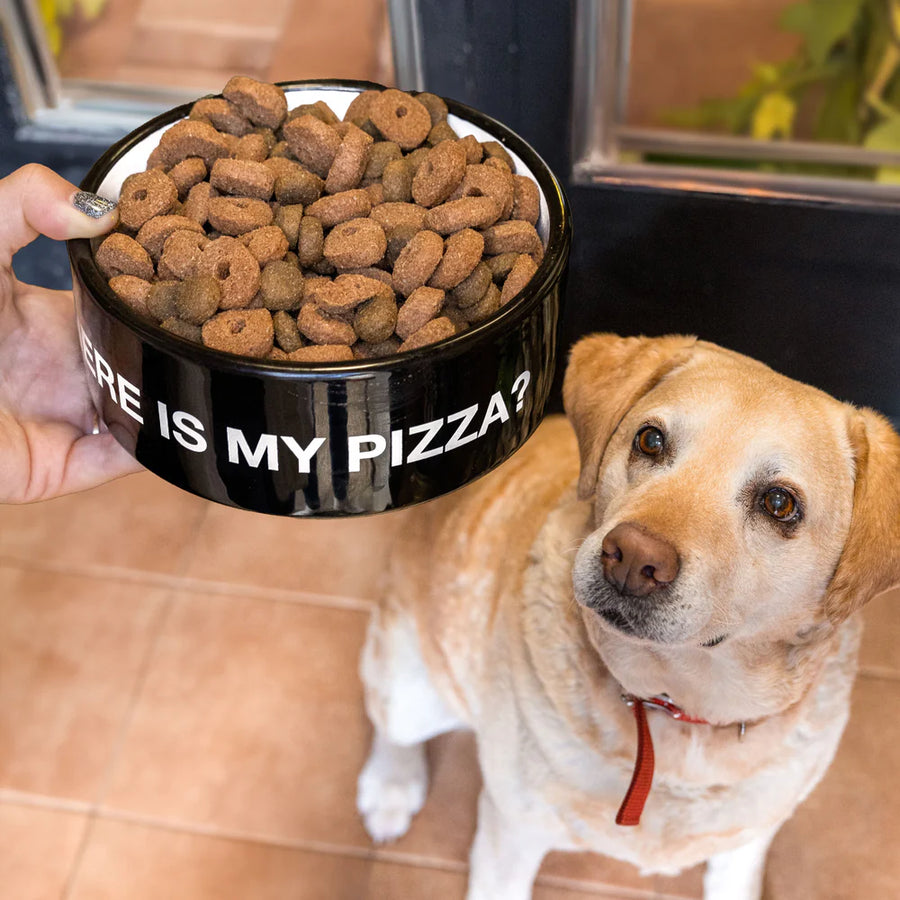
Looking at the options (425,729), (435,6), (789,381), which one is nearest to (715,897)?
(425,729)

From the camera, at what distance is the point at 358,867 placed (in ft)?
6.26

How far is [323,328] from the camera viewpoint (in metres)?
1.12

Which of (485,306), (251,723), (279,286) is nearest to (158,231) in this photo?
(279,286)

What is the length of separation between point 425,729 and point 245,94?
3.59 feet

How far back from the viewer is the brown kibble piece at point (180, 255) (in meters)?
1.15

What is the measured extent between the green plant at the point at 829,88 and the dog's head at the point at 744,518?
3.08 feet

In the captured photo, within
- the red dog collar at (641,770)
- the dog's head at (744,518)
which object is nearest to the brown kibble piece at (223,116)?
the dog's head at (744,518)

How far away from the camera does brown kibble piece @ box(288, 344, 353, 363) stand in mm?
1104

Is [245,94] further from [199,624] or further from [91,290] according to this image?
[199,624]

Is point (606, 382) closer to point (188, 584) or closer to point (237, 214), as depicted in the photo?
point (237, 214)

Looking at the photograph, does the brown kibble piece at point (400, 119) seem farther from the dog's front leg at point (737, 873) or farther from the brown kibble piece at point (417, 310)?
the dog's front leg at point (737, 873)

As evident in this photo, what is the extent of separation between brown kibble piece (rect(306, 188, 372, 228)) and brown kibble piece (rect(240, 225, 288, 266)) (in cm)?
5

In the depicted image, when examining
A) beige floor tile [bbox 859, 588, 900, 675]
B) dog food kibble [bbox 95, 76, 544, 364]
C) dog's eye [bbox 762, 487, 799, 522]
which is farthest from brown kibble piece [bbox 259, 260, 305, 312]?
beige floor tile [bbox 859, 588, 900, 675]

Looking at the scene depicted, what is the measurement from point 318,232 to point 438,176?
0.15 meters
